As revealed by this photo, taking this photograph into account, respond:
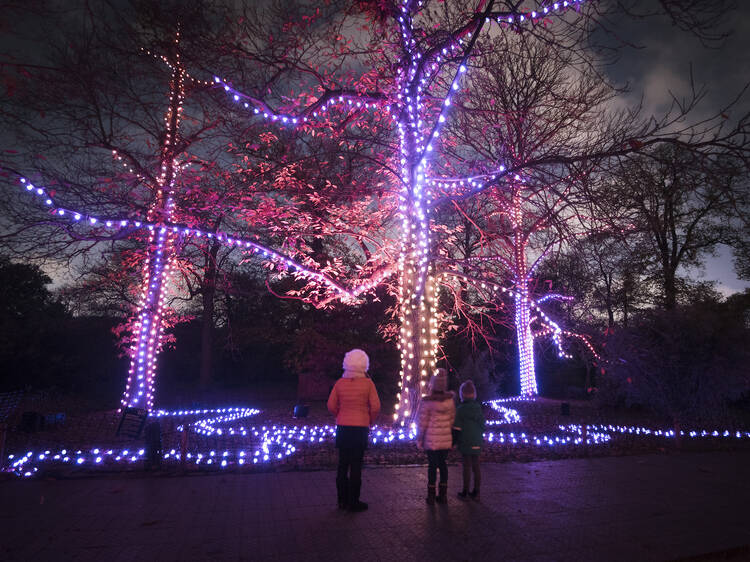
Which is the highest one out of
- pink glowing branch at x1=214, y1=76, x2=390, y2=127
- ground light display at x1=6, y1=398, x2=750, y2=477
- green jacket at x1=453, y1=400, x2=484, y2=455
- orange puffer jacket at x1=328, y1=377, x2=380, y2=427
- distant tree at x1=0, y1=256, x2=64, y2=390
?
pink glowing branch at x1=214, y1=76, x2=390, y2=127

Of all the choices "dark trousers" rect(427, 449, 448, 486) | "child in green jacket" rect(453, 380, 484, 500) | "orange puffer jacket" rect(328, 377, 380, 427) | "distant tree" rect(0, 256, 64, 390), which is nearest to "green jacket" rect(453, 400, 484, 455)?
"child in green jacket" rect(453, 380, 484, 500)

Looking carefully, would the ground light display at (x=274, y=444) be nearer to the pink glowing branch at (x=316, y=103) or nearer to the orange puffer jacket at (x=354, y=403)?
the orange puffer jacket at (x=354, y=403)

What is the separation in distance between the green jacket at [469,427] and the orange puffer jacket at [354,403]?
3.95ft

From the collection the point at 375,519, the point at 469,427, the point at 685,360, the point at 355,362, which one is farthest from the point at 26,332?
the point at 685,360

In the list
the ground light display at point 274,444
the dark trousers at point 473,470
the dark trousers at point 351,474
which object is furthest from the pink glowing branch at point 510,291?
the dark trousers at point 351,474

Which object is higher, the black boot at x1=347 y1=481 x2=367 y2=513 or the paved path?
the black boot at x1=347 y1=481 x2=367 y2=513

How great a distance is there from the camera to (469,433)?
210 inches

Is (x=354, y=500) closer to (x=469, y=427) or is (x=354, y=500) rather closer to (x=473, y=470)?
(x=473, y=470)

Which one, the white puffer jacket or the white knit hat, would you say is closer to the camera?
the white knit hat

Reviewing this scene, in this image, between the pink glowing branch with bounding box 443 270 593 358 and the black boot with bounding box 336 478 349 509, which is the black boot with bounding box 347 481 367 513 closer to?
the black boot with bounding box 336 478 349 509

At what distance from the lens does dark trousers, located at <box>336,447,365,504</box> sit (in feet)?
15.3

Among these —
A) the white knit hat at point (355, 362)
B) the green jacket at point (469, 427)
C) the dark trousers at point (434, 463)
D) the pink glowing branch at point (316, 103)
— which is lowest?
the dark trousers at point (434, 463)

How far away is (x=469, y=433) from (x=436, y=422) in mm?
509

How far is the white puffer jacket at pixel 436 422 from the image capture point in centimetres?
509
